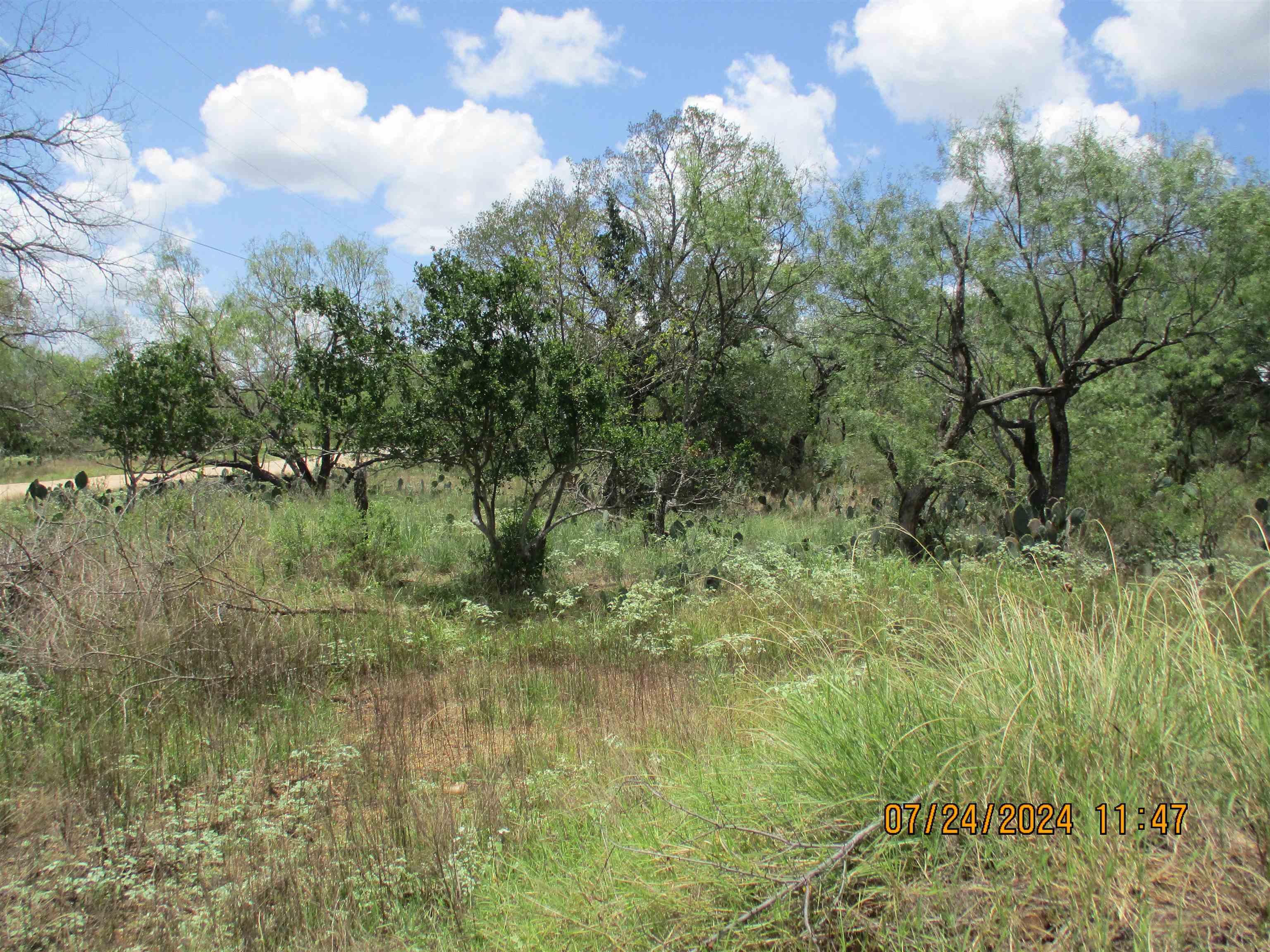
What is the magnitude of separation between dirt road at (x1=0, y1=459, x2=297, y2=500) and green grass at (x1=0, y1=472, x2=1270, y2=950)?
4401mm

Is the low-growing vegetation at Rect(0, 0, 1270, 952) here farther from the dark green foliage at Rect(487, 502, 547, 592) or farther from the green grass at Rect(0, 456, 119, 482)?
the green grass at Rect(0, 456, 119, 482)

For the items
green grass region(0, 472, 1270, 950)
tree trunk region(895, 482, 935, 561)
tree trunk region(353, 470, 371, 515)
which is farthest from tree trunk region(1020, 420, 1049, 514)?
tree trunk region(353, 470, 371, 515)

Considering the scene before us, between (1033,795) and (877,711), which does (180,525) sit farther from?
(1033,795)

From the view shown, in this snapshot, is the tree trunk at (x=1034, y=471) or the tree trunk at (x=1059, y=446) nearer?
the tree trunk at (x=1059, y=446)

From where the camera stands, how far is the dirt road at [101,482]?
11.3 metres

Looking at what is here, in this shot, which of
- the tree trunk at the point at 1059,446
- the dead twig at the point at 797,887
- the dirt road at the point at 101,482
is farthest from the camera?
the dirt road at the point at 101,482

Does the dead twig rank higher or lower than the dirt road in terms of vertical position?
lower

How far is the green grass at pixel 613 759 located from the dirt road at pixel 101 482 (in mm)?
4401

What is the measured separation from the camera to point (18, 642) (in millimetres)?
5832

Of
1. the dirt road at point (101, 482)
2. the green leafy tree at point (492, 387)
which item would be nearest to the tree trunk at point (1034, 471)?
the green leafy tree at point (492, 387)

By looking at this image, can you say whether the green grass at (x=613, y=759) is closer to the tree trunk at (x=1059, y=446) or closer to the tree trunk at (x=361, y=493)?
the tree trunk at (x=361, y=493)

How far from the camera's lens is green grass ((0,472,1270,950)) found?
255 cm

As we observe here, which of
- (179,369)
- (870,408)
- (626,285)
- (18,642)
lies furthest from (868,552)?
(179,369)

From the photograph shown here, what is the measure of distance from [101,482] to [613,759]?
33.0ft
